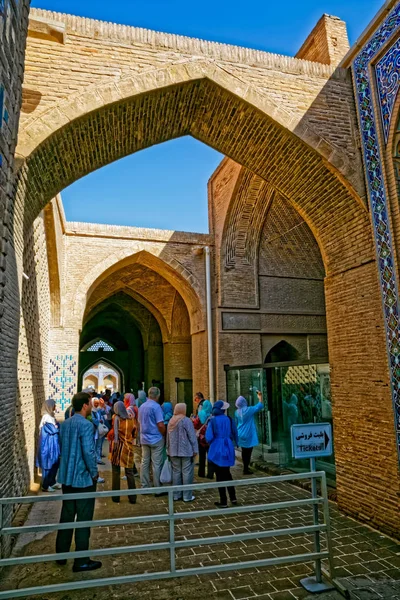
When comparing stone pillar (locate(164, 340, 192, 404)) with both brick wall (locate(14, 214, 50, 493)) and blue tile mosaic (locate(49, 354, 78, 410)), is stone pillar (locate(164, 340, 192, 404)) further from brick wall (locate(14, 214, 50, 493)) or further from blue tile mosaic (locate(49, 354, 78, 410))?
brick wall (locate(14, 214, 50, 493))

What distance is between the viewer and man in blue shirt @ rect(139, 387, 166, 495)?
565cm

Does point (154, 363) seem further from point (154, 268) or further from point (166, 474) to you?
point (166, 474)

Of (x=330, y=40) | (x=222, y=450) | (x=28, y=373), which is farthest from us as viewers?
(x=330, y=40)

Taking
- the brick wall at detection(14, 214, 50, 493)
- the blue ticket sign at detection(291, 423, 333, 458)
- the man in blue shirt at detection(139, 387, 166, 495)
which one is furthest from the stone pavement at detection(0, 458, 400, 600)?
the brick wall at detection(14, 214, 50, 493)

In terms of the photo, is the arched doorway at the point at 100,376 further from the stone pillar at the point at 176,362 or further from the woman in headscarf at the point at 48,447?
the woman in headscarf at the point at 48,447

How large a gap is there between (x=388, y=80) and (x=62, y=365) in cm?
843

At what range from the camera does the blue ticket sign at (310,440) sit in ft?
11.3

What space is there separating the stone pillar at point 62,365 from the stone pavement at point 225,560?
4567 mm

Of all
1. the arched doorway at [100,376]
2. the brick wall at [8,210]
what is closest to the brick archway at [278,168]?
the brick wall at [8,210]

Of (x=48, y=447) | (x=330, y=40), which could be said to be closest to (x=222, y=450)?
(x=48, y=447)

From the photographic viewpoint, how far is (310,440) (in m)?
3.50

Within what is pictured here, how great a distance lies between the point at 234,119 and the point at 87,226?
6205 millimetres

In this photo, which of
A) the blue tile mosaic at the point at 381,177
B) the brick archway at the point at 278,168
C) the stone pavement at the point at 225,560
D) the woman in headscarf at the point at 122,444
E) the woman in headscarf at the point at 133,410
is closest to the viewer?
the stone pavement at the point at 225,560

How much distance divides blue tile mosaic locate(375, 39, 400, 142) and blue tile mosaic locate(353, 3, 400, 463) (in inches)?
0.4
